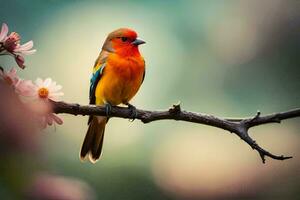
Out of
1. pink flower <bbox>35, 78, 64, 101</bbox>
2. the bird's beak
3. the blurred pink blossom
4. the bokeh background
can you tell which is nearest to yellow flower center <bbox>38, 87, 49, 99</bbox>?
pink flower <bbox>35, 78, 64, 101</bbox>

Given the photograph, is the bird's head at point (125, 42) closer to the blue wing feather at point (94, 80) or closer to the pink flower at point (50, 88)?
the blue wing feather at point (94, 80)

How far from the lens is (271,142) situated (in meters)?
2.73

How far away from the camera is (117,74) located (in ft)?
5.07

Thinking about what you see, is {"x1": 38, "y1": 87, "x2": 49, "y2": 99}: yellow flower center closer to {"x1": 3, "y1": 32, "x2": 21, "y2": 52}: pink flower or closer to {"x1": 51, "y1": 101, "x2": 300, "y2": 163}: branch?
{"x1": 3, "y1": 32, "x2": 21, "y2": 52}: pink flower

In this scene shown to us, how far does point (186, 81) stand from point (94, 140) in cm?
176

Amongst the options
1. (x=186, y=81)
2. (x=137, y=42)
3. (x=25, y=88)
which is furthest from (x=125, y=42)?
(x=186, y=81)

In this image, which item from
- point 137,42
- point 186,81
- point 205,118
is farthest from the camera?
point 186,81

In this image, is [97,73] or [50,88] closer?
[50,88]

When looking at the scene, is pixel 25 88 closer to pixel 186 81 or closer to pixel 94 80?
pixel 94 80

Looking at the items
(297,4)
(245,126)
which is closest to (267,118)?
(245,126)

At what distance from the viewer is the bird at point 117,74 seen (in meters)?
A: 1.54

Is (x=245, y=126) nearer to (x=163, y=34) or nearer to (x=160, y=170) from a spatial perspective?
(x=160, y=170)

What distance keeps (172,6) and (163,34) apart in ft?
1.51

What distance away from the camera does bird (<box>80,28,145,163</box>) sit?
5.07 ft
